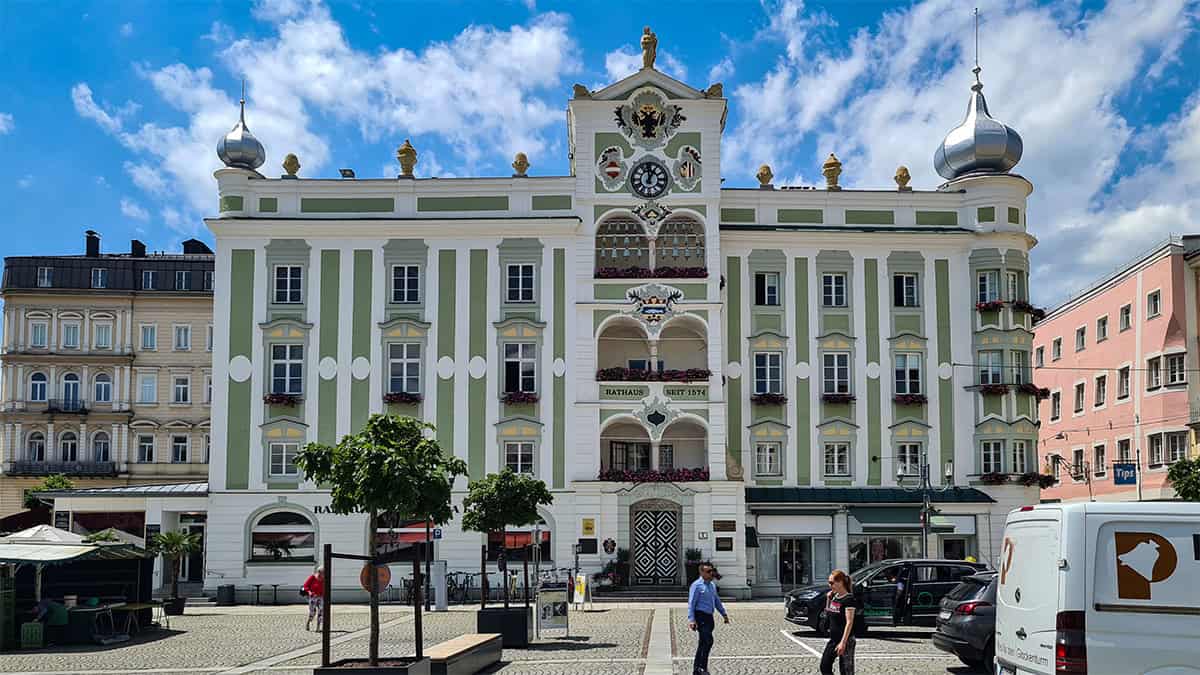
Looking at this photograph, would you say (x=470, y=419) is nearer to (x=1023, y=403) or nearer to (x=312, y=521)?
(x=312, y=521)

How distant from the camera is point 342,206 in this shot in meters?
51.2

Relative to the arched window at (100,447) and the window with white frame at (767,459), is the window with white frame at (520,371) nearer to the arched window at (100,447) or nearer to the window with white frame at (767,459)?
the window with white frame at (767,459)

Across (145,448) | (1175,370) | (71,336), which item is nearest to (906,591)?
(1175,370)

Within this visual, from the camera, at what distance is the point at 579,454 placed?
162 feet

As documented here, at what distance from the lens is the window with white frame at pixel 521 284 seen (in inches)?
1993

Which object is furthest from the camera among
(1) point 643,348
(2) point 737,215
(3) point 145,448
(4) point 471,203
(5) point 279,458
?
(3) point 145,448

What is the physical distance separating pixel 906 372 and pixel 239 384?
82.2 feet

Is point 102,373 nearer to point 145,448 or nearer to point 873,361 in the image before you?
point 145,448

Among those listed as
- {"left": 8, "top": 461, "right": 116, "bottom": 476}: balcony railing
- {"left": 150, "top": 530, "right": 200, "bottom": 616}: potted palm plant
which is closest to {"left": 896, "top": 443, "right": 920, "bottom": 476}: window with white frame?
{"left": 150, "top": 530, "right": 200, "bottom": 616}: potted palm plant

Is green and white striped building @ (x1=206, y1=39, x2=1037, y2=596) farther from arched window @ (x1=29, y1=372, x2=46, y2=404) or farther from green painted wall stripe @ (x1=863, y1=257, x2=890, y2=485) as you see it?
arched window @ (x1=29, y1=372, x2=46, y2=404)

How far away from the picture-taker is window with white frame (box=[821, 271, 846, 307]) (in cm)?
5184

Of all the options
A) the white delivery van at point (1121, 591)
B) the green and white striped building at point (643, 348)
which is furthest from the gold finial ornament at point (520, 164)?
the white delivery van at point (1121, 591)

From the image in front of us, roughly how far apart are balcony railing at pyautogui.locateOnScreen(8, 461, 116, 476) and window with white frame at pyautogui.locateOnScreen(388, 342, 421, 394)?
2633 centimetres

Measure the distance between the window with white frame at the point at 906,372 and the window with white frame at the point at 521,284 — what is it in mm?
14150
